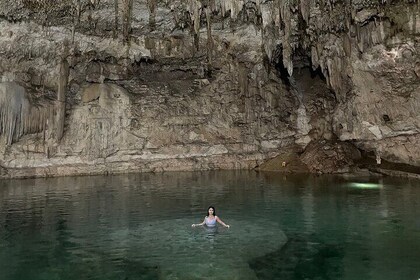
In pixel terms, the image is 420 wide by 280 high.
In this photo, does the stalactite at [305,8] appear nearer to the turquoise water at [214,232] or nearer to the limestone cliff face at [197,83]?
the limestone cliff face at [197,83]

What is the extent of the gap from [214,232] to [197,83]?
1757 centimetres

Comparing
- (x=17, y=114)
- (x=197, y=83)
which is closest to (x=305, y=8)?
(x=197, y=83)

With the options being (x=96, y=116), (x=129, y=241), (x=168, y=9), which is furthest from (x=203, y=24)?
(x=129, y=241)

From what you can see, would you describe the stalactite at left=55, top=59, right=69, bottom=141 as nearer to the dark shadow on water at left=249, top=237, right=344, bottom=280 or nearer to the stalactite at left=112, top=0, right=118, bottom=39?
the stalactite at left=112, top=0, right=118, bottom=39

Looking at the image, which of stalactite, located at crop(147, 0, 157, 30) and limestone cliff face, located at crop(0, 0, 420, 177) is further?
limestone cliff face, located at crop(0, 0, 420, 177)

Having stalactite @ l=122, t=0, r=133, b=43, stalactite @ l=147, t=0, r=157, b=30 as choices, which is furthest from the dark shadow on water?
stalactite @ l=122, t=0, r=133, b=43

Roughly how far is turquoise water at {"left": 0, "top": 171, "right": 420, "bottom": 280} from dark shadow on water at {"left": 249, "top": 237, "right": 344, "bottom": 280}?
19mm

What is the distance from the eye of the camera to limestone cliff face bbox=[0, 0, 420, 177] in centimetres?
2123

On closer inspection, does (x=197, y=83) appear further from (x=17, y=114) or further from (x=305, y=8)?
A: (x=17, y=114)

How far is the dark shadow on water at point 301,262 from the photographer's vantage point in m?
7.47

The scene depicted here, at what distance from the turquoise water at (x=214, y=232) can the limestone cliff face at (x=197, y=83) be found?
547 centimetres

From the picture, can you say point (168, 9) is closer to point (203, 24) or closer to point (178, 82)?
point (203, 24)

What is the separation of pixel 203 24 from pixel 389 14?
9654 millimetres

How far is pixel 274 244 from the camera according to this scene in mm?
9336
